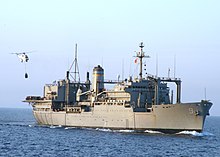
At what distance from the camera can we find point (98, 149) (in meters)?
46.0

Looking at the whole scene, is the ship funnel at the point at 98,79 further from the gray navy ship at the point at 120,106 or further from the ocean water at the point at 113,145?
the ocean water at the point at 113,145

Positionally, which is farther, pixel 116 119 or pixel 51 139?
pixel 116 119

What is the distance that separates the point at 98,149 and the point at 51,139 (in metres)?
10.6

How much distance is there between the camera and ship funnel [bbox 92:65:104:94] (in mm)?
75000

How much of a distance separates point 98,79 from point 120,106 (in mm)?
11709

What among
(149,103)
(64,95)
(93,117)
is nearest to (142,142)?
(149,103)

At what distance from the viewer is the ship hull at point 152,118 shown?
5897 cm

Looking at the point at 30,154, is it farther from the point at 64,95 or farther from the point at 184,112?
the point at 64,95

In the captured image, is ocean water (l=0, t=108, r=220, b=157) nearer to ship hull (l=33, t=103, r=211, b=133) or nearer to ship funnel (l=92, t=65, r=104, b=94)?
ship hull (l=33, t=103, r=211, b=133)

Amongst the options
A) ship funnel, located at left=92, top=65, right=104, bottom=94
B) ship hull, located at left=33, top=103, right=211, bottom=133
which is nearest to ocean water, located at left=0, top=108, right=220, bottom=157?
ship hull, located at left=33, top=103, right=211, bottom=133

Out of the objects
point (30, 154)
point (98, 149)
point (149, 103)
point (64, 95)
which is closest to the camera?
point (30, 154)

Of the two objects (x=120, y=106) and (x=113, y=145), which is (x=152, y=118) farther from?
(x=113, y=145)

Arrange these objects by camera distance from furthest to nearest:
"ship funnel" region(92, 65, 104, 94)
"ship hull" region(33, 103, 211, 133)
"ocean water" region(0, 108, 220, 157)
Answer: "ship funnel" region(92, 65, 104, 94), "ship hull" region(33, 103, 211, 133), "ocean water" region(0, 108, 220, 157)

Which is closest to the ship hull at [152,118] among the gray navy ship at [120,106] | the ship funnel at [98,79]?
the gray navy ship at [120,106]
